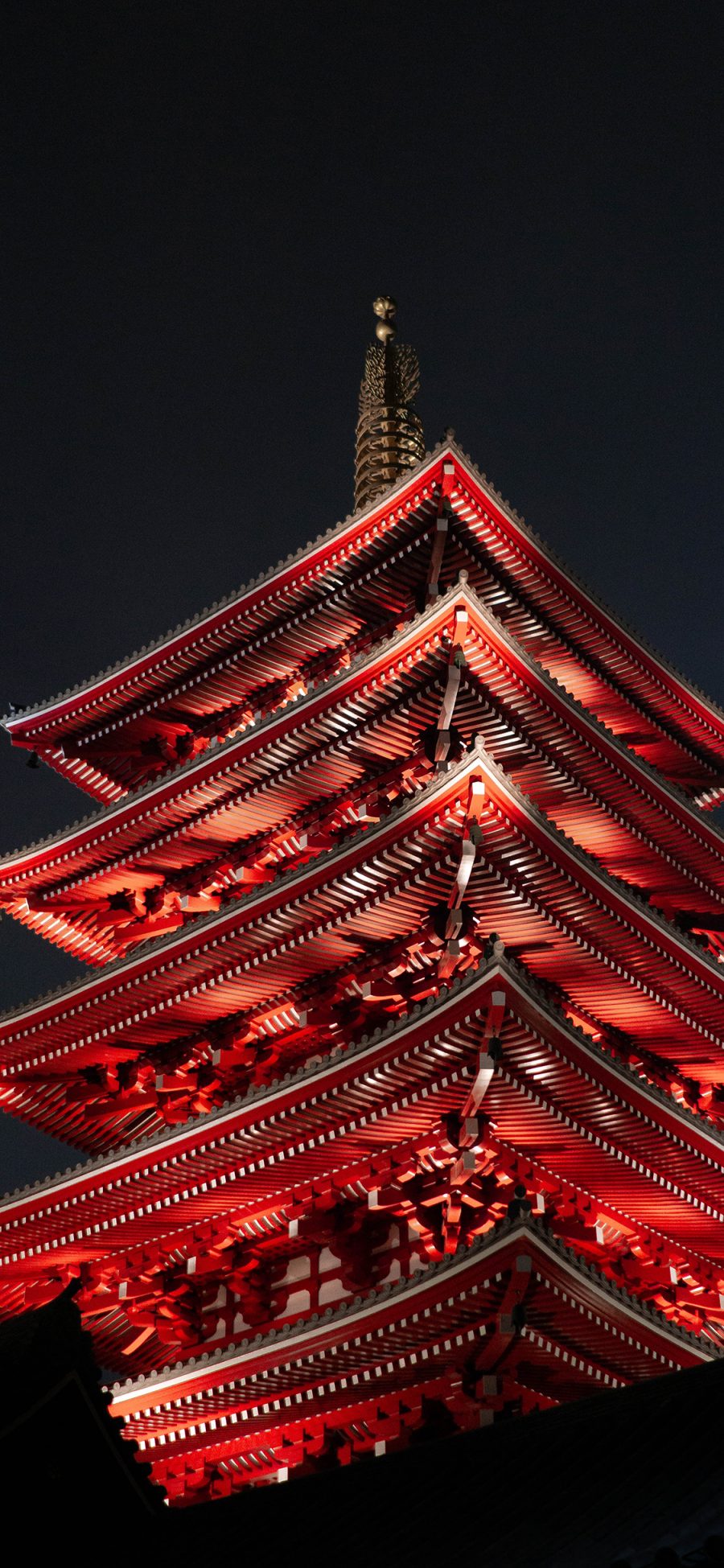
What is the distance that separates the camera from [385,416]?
26.3 meters

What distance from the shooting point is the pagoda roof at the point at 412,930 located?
1582cm

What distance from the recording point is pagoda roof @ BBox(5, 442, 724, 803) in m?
18.9

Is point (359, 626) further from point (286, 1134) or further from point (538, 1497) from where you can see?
point (538, 1497)

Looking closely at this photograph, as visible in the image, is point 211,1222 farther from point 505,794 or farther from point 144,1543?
point 144,1543

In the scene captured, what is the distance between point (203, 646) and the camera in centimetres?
2097

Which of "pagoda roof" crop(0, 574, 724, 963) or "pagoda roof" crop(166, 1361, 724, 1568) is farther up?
"pagoda roof" crop(0, 574, 724, 963)

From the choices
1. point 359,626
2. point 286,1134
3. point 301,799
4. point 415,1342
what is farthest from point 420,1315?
point 359,626

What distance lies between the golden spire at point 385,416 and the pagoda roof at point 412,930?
10331 mm

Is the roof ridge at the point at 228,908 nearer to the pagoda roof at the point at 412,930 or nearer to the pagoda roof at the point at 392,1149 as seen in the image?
the pagoda roof at the point at 412,930

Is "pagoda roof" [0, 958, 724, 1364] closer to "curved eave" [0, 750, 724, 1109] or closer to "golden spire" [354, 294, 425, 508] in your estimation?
"curved eave" [0, 750, 724, 1109]

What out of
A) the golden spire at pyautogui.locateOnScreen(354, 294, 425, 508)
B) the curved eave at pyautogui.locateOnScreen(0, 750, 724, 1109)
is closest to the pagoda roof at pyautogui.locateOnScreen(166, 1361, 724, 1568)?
the curved eave at pyautogui.locateOnScreen(0, 750, 724, 1109)

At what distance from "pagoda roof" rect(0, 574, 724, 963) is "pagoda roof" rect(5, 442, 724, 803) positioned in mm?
2005

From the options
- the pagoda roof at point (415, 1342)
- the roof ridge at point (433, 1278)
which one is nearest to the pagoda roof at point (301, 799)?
the roof ridge at point (433, 1278)

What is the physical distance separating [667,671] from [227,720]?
251 inches
